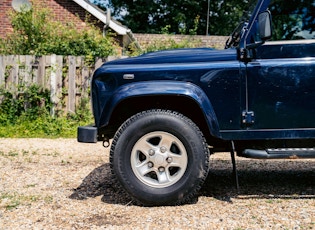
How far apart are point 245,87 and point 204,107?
1.46 ft

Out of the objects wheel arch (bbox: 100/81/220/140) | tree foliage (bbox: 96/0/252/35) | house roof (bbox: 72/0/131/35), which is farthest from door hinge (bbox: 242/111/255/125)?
tree foliage (bbox: 96/0/252/35)

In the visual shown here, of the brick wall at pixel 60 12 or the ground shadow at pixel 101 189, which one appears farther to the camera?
the brick wall at pixel 60 12

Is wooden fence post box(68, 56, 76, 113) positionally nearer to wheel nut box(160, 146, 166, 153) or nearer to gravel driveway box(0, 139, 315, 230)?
gravel driveway box(0, 139, 315, 230)

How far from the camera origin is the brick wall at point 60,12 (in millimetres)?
15789

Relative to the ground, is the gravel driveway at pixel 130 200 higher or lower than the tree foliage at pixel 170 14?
lower

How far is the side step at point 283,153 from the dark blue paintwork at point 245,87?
0.12 metres

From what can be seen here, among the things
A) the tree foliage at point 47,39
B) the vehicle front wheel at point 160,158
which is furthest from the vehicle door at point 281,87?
the tree foliage at point 47,39

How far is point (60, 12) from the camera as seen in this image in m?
16.0

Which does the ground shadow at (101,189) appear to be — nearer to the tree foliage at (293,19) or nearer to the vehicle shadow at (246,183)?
the vehicle shadow at (246,183)

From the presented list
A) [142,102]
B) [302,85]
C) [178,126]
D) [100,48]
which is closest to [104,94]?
[142,102]

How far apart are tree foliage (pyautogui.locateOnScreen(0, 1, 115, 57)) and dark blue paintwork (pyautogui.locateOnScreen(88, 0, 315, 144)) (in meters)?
6.27

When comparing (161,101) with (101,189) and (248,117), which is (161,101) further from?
(101,189)

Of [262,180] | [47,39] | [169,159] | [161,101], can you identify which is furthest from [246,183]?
[47,39]

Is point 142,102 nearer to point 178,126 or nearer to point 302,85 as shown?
point 178,126
